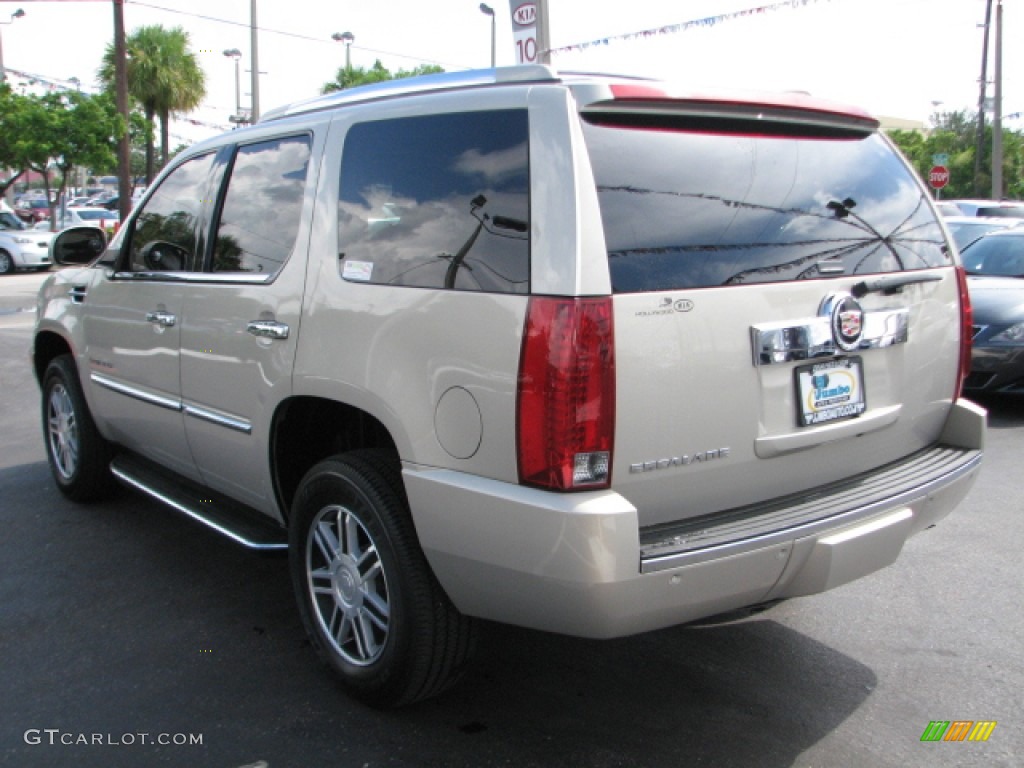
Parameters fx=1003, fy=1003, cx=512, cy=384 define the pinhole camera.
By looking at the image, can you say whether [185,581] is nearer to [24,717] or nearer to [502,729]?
[24,717]

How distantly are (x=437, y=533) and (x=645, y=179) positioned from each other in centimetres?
116

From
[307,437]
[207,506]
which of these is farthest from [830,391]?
[207,506]

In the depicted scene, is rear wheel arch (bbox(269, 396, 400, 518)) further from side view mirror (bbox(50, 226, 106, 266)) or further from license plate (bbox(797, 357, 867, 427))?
side view mirror (bbox(50, 226, 106, 266))

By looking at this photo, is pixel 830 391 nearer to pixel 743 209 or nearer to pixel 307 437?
pixel 743 209

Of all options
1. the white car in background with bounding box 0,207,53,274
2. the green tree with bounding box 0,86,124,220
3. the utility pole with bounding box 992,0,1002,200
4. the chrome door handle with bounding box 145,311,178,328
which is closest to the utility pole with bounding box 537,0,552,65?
→ the chrome door handle with bounding box 145,311,178,328

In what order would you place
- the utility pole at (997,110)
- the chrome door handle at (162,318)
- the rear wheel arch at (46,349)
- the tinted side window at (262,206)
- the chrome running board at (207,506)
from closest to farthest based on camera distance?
the tinted side window at (262,206) → the chrome running board at (207,506) → the chrome door handle at (162,318) → the rear wheel arch at (46,349) → the utility pole at (997,110)

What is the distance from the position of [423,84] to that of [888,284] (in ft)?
5.45

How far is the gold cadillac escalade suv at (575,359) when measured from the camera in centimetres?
265

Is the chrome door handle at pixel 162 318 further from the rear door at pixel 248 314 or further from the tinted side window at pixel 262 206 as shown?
the tinted side window at pixel 262 206

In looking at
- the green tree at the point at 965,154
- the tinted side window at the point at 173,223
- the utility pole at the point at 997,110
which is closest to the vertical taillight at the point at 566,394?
the tinted side window at the point at 173,223

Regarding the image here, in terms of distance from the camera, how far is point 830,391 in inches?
121

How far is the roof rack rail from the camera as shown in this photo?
2941 mm

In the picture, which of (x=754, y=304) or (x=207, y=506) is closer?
(x=754, y=304)

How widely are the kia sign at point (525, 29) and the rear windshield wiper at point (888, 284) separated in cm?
731
